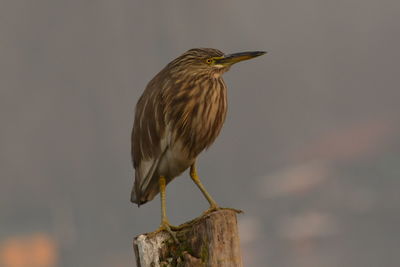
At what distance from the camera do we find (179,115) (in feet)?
21.2

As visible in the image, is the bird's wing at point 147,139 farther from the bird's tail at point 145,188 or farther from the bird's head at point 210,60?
the bird's head at point 210,60

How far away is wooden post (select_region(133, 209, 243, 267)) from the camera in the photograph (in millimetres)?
5395

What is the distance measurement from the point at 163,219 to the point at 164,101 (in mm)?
1421

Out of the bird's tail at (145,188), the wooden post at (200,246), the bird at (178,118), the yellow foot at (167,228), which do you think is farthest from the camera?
the bird's tail at (145,188)

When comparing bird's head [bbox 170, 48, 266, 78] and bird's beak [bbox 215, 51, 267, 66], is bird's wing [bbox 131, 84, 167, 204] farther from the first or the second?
bird's beak [bbox 215, 51, 267, 66]

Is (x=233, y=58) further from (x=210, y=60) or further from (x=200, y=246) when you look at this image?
(x=200, y=246)

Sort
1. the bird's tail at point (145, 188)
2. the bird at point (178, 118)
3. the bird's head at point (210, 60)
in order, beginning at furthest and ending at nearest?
the bird's tail at point (145, 188)
the bird's head at point (210, 60)
the bird at point (178, 118)

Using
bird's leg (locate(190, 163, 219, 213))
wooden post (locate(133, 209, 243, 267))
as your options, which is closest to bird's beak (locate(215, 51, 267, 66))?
bird's leg (locate(190, 163, 219, 213))

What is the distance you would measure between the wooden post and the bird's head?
1.98m

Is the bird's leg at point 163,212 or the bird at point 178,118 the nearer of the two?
the bird's leg at point 163,212

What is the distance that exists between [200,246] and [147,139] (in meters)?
1.88

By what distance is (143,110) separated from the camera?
22.7 ft

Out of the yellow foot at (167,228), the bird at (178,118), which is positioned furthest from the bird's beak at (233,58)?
the yellow foot at (167,228)

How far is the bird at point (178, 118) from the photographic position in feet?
21.3
